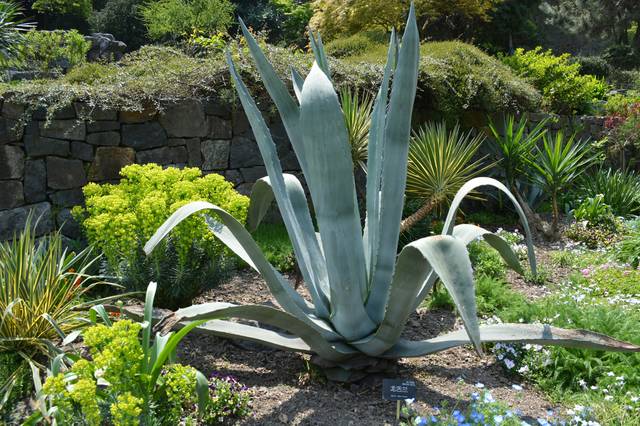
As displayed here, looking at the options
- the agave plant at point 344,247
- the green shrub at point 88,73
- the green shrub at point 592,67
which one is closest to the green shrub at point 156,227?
the agave plant at point 344,247

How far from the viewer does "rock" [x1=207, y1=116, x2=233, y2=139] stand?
20.8 feet

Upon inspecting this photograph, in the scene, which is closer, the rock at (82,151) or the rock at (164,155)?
the rock at (82,151)

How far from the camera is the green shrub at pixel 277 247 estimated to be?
530 cm

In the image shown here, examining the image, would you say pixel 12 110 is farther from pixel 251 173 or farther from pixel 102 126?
pixel 251 173

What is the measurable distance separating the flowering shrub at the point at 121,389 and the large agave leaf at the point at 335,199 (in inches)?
27.2

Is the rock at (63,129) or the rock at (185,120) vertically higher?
the rock at (185,120)

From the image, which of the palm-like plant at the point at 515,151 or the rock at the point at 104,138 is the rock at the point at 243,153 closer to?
the rock at the point at 104,138

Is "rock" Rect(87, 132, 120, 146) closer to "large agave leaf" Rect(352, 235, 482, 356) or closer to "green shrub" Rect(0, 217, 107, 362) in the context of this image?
"green shrub" Rect(0, 217, 107, 362)

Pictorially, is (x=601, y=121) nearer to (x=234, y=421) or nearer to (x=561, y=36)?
(x=234, y=421)

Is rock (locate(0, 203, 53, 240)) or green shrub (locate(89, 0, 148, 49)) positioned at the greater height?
green shrub (locate(89, 0, 148, 49))

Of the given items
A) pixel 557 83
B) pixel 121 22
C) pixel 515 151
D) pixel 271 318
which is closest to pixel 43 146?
pixel 271 318

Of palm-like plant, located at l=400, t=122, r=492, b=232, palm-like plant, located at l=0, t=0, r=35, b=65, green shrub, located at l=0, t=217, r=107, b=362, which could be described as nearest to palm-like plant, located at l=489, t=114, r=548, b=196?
palm-like plant, located at l=400, t=122, r=492, b=232

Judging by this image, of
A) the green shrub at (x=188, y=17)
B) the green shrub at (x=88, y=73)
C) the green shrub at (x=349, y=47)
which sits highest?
the green shrub at (x=188, y=17)

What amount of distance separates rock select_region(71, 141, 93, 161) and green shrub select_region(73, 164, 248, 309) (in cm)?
148
